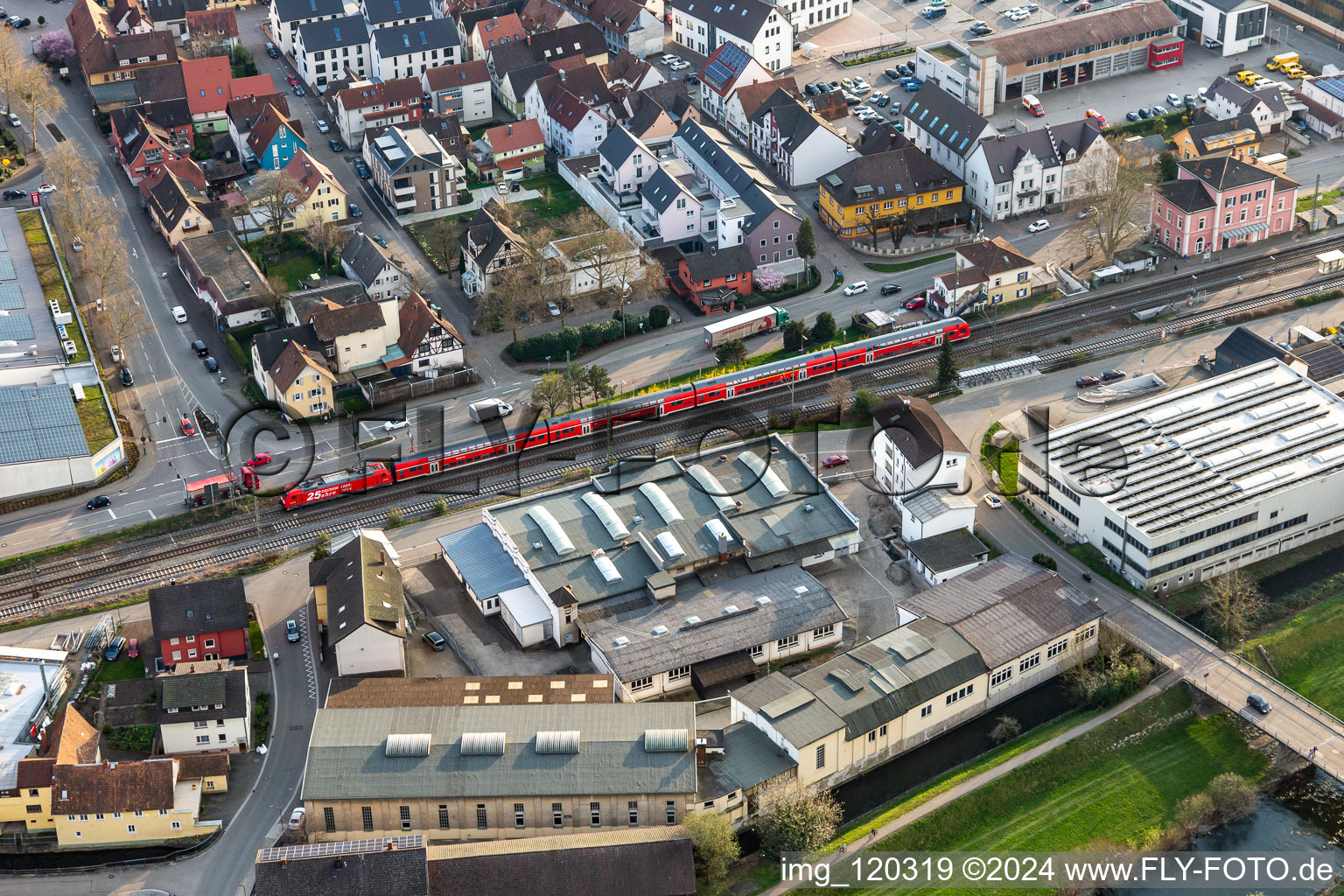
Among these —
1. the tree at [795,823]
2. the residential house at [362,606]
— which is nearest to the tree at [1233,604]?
the tree at [795,823]

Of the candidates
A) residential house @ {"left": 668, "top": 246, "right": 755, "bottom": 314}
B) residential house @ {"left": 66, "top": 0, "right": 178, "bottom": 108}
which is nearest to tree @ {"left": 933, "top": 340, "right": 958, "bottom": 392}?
residential house @ {"left": 668, "top": 246, "right": 755, "bottom": 314}

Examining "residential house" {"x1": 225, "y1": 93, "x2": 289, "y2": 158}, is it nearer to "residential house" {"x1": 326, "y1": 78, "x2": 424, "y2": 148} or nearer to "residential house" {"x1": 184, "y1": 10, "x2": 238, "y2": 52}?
"residential house" {"x1": 326, "y1": 78, "x2": 424, "y2": 148}

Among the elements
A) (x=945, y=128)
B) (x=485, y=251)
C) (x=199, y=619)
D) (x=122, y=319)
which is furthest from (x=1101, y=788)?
(x=122, y=319)

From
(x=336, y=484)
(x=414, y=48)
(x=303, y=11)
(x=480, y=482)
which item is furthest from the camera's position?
(x=303, y=11)

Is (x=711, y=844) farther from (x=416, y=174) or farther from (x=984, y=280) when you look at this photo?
(x=416, y=174)

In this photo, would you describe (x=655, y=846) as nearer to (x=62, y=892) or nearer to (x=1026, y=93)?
(x=62, y=892)

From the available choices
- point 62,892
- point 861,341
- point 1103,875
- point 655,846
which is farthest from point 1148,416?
point 62,892

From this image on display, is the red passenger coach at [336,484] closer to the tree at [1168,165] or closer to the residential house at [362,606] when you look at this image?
the residential house at [362,606]
